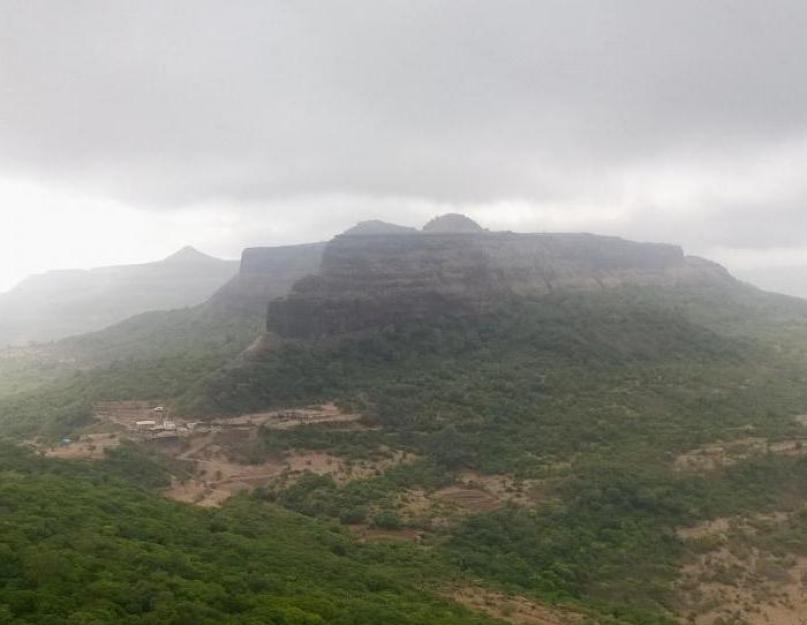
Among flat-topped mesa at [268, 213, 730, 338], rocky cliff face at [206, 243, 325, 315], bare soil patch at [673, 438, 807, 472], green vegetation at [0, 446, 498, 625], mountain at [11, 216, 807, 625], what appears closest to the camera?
green vegetation at [0, 446, 498, 625]

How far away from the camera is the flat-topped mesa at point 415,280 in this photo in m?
66.5

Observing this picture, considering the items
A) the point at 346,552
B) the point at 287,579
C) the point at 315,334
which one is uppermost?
the point at 315,334

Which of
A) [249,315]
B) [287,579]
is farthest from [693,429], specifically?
[249,315]

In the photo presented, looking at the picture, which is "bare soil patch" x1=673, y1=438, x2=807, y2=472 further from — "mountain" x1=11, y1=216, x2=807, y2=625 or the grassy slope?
the grassy slope

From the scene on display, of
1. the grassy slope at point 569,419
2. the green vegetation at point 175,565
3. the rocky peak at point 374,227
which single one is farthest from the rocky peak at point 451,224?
the green vegetation at point 175,565

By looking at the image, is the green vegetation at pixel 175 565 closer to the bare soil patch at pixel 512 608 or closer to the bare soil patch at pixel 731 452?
the bare soil patch at pixel 512 608

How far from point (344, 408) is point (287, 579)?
104 ft

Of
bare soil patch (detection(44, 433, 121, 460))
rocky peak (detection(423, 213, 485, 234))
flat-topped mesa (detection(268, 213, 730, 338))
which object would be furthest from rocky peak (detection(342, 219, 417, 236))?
bare soil patch (detection(44, 433, 121, 460))

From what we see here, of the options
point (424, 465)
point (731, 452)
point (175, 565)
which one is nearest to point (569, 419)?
point (731, 452)

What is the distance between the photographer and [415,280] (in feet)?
240

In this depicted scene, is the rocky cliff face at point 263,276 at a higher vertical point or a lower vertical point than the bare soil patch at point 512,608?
higher

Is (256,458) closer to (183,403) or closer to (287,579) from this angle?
(183,403)

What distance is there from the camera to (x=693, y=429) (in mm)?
51406

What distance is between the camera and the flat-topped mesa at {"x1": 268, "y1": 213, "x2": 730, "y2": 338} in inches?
2620
